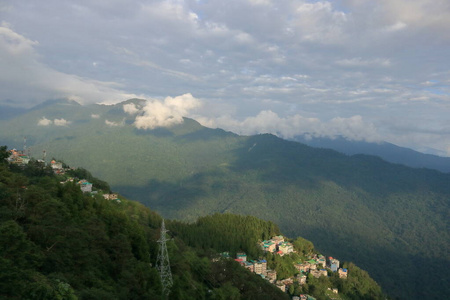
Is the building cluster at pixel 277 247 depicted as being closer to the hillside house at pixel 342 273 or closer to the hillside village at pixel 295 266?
the hillside village at pixel 295 266

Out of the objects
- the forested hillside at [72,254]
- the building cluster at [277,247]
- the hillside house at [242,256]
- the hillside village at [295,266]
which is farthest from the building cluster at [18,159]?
the building cluster at [277,247]

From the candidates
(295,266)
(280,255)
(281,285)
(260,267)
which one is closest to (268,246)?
(280,255)

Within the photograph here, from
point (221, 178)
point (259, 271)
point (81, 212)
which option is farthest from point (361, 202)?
point (81, 212)

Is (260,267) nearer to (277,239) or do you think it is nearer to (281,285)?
(281,285)

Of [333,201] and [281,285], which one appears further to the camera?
[333,201]

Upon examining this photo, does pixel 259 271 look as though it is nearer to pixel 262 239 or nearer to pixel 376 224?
pixel 262 239

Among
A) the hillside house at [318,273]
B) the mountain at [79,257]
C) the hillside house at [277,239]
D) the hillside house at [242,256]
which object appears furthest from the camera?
the hillside house at [277,239]

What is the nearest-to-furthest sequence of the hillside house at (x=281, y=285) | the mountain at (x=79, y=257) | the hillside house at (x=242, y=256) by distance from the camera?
1. the mountain at (x=79, y=257)
2. the hillside house at (x=281, y=285)
3. the hillside house at (x=242, y=256)

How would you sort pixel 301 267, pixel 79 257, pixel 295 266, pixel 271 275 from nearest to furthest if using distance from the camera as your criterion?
pixel 79 257, pixel 271 275, pixel 295 266, pixel 301 267
